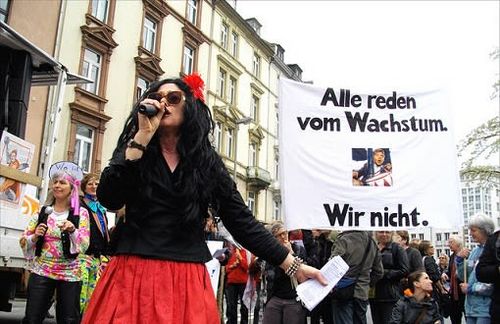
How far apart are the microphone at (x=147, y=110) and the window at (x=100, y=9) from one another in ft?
62.7

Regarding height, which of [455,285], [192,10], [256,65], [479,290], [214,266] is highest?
[192,10]

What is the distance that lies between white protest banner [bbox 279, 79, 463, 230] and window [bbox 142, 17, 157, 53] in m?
18.2

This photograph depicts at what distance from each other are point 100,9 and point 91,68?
254 cm

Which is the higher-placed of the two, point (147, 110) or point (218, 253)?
point (147, 110)

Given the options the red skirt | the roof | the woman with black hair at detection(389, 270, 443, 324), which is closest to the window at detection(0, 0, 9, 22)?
the roof

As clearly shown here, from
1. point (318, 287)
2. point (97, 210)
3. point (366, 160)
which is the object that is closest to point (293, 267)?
point (318, 287)

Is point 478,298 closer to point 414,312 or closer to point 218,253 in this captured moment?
point 414,312

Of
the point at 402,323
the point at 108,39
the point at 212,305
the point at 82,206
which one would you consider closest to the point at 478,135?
the point at 108,39

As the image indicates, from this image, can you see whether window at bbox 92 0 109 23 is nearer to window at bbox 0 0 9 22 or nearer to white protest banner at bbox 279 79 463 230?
window at bbox 0 0 9 22

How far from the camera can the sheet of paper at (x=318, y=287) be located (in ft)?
7.73

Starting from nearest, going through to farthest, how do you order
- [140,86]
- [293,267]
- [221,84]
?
[293,267]
[140,86]
[221,84]

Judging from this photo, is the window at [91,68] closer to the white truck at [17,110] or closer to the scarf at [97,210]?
the white truck at [17,110]

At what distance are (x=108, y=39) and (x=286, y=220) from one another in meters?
16.7

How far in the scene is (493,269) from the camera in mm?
4793
